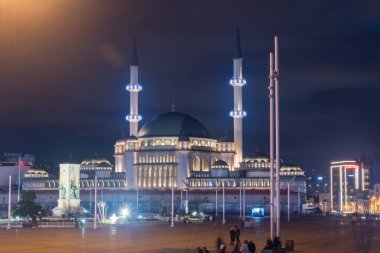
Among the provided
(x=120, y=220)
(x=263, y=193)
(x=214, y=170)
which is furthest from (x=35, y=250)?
(x=214, y=170)

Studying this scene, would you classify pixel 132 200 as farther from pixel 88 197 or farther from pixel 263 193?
pixel 263 193

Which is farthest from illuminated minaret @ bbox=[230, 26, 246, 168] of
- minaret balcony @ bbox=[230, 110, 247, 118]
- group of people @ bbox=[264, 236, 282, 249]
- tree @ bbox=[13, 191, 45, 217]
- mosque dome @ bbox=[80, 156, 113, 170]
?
group of people @ bbox=[264, 236, 282, 249]

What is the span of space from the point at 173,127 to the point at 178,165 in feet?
27.0

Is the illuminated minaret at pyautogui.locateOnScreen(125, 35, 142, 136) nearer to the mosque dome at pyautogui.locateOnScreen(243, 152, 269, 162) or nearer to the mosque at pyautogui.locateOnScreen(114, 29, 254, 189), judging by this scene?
the mosque at pyautogui.locateOnScreen(114, 29, 254, 189)

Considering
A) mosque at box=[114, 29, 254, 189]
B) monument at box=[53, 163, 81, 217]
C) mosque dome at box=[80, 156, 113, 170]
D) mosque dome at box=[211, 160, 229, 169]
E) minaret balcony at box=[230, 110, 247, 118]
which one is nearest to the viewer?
monument at box=[53, 163, 81, 217]

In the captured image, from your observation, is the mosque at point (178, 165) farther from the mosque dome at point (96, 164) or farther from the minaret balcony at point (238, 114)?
the mosque dome at point (96, 164)

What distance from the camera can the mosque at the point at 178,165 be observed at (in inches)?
5058

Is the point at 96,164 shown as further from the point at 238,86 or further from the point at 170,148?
the point at 238,86

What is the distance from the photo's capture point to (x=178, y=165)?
13425cm

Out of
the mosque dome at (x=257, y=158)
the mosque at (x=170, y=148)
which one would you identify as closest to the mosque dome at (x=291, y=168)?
the mosque dome at (x=257, y=158)

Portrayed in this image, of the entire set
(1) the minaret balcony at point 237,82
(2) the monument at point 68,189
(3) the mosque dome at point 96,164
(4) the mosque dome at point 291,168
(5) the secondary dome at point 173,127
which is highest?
(1) the minaret balcony at point 237,82

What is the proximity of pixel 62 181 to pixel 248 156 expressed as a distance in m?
56.6

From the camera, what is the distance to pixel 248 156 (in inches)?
5512

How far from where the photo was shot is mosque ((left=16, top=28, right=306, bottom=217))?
128m
